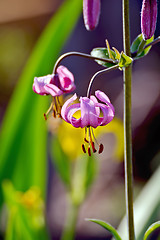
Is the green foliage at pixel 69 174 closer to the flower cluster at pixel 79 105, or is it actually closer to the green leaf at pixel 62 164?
the green leaf at pixel 62 164

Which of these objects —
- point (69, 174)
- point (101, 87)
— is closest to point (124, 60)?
point (69, 174)

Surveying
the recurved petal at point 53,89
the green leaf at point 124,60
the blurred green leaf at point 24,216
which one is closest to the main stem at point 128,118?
the green leaf at point 124,60

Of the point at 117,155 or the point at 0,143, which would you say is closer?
the point at 0,143

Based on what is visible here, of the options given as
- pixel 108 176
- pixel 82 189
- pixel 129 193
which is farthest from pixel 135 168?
pixel 129 193

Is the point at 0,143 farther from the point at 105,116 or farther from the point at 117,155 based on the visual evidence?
the point at 105,116

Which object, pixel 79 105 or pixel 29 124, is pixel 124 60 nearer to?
pixel 79 105

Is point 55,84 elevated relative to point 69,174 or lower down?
elevated
